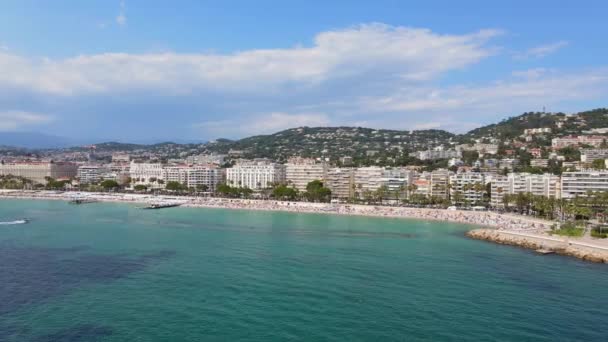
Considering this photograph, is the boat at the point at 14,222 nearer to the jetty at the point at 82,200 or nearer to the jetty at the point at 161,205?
the jetty at the point at 161,205

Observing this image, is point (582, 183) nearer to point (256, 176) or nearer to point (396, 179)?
point (396, 179)

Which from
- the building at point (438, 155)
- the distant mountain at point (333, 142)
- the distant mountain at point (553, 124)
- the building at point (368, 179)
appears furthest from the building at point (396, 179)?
the distant mountain at point (553, 124)

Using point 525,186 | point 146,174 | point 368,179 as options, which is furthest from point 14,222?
point 146,174

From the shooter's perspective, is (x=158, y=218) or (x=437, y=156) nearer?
(x=158, y=218)

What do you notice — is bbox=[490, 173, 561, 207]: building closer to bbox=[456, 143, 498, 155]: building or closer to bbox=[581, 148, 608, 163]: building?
bbox=[581, 148, 608, 163]: building

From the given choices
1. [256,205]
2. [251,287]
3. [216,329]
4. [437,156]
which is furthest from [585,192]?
[437,156]

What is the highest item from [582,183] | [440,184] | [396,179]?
[396,179]

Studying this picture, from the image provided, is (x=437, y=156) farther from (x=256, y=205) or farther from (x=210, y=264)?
(x=210, y=264)
